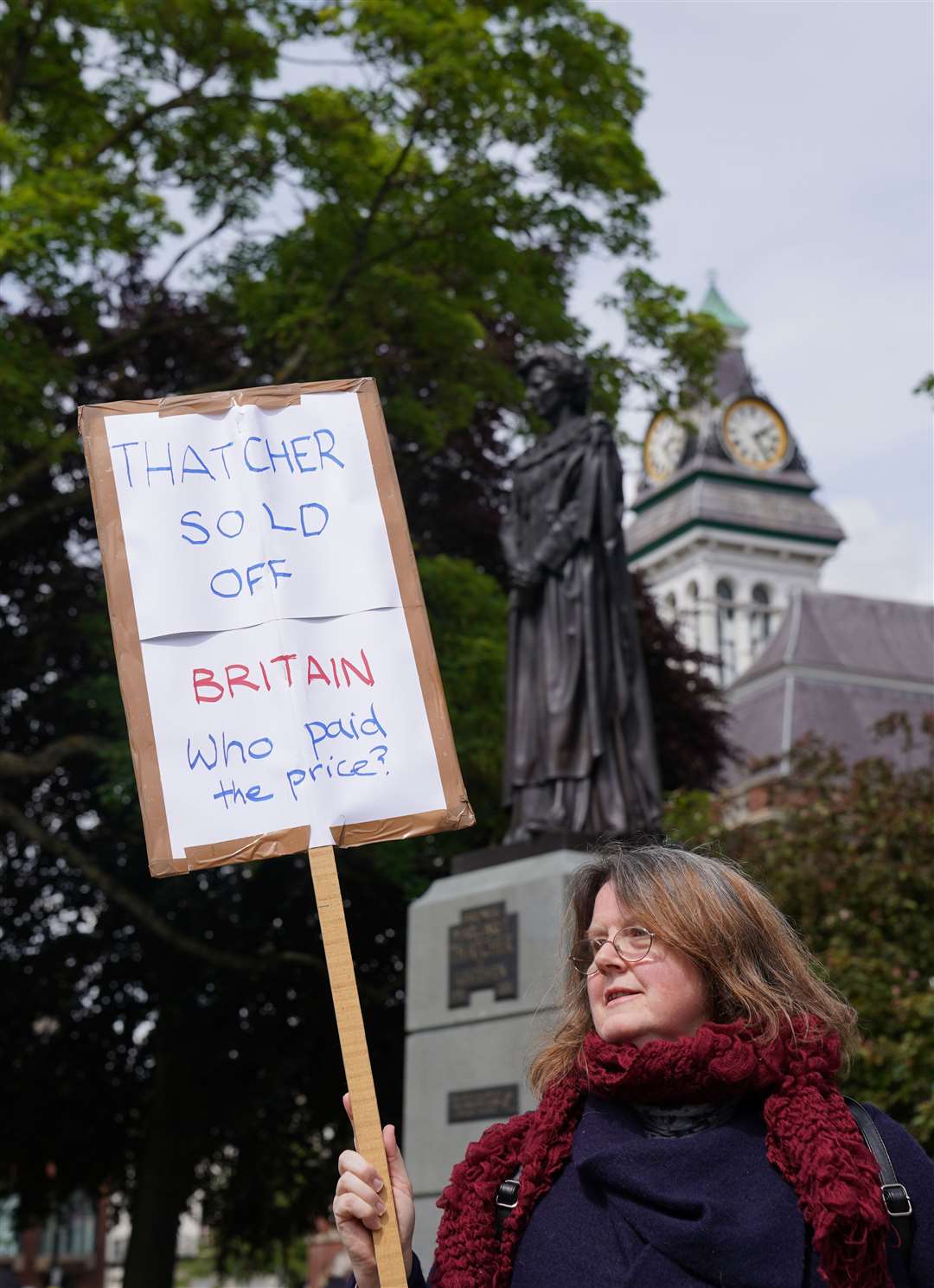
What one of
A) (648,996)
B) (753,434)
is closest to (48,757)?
(648,996)

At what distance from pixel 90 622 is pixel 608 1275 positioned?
45.2 ft

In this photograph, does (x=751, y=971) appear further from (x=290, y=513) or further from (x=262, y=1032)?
(x=262, y=1032)

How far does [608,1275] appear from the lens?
2.39 m

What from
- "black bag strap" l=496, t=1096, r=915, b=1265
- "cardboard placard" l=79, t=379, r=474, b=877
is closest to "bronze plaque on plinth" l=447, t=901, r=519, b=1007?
"cardboard placard" l=79, t=379, r=474, b=877

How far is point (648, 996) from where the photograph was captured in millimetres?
2586

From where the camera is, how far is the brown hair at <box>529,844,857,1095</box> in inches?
102

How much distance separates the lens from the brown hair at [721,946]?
8.49 feet

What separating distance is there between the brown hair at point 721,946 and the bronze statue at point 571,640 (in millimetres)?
5840

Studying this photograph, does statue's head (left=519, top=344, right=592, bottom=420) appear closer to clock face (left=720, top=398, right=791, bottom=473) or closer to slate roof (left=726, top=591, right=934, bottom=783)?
slate roof (left=726, top=591, right=934, bottom=783)

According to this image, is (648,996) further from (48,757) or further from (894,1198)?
(48,757)

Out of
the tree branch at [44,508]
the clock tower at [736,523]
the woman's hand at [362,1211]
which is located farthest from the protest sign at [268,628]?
the clock tower at [736,523]

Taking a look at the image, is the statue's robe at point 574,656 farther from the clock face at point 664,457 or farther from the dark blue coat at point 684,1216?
the clock face at point 664,457

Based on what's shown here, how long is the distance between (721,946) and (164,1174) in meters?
15.9

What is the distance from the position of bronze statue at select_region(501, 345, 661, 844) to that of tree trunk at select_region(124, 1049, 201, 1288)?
990cm
